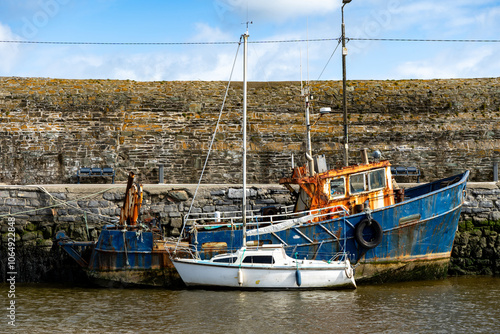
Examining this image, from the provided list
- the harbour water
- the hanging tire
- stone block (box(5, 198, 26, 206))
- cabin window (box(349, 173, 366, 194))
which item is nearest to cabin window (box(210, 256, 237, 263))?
the harbour water

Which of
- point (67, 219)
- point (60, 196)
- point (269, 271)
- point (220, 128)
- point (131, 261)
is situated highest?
point (220, 128)

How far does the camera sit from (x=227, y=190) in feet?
58.5

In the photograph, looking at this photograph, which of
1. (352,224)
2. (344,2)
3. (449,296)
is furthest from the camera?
(344,2)

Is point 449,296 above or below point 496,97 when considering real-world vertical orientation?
below

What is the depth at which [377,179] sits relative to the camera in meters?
15.6

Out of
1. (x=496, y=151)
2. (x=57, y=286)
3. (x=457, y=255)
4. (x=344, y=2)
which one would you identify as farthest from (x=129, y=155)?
(x=496, y=151)

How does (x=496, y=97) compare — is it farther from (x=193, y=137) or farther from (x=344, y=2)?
(x=193, y=137)

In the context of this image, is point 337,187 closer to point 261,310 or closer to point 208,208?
point 208,208

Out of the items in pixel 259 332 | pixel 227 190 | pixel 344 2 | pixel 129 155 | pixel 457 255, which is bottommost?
pixel 259 332

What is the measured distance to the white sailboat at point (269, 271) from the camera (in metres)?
13.9

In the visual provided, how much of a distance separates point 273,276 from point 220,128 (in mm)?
8538

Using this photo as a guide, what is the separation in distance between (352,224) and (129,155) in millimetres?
8965

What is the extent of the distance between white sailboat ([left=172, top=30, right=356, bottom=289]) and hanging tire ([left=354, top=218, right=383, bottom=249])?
75cm

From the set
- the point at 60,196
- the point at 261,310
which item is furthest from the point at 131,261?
the point at 261,310
